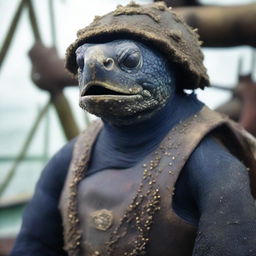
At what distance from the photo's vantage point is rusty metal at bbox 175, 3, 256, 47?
6.07 ft

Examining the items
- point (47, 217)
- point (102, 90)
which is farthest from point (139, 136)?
point (47, 217)

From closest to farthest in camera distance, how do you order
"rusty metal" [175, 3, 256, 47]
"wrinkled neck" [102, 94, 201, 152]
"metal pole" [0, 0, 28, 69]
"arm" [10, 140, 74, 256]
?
"wrinkled neck" [102, 94, 201, 152] → "arm" [10, 140, 74, 256] → "rusty metal" [175, 3, 256, 47] → "metal pole" [0, 0, 28, 69]

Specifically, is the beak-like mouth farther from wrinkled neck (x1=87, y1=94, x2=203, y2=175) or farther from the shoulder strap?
the shoulder strap

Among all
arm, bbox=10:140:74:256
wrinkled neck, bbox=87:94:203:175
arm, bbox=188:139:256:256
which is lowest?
arm, bbox=10:140:74:256

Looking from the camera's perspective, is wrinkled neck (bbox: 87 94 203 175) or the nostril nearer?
the nostril

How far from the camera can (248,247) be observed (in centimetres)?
89

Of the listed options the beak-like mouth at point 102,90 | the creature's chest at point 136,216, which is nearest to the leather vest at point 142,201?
the creature's chest at point 136,216

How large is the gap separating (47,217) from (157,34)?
1.44 feet

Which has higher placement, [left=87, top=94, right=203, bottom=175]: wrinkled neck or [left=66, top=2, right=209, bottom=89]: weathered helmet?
[left=66, top=2, right=209, bottom=89]: weathered helmet

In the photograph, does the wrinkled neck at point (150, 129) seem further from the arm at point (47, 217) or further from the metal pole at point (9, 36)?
the metal pole at point (9, 36)

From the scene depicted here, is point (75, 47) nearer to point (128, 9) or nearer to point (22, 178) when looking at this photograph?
point (128, 9)

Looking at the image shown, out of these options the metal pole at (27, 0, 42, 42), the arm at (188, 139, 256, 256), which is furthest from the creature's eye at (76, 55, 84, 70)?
the metal pole at (27, 0, 42, 42)

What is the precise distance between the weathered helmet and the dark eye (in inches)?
1.3

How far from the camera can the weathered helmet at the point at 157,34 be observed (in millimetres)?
955
